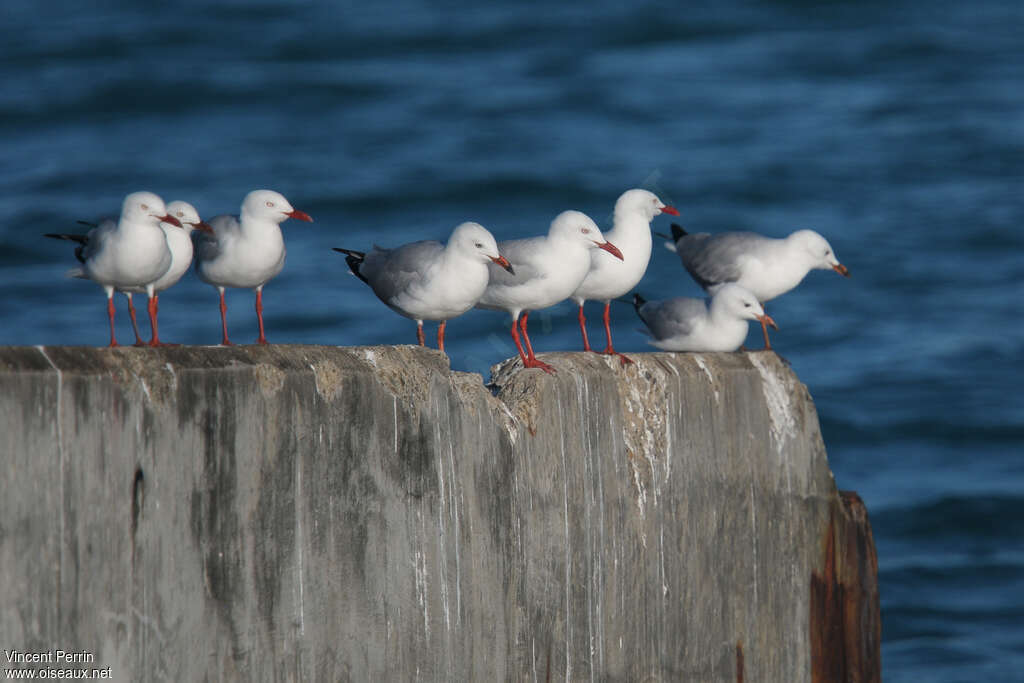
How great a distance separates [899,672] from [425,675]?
8.77 meters

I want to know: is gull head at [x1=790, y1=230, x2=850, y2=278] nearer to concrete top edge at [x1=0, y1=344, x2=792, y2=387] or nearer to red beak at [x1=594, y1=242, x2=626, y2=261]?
concrete top edge at [x1=0, y1=344, x2=792, y2=387]

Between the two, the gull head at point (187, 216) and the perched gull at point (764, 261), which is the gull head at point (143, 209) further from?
the perched gull at point (764, 261)

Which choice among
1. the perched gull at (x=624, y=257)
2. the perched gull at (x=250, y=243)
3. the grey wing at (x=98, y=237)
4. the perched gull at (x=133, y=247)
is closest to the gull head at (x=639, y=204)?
the perched gull at (x=624, y=257)

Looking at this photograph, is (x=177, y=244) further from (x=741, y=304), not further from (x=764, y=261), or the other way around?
(x=764, y=261)

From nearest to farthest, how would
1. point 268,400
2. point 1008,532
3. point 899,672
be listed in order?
point 268,400
point 899,672
point 1008,532

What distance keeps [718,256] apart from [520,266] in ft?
8.86

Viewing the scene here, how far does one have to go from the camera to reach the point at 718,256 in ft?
28.2

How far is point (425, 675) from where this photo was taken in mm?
4656

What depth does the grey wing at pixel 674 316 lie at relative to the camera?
787 cm

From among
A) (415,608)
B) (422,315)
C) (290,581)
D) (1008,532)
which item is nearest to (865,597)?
(422,315)

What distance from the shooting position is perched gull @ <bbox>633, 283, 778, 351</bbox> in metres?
7.72

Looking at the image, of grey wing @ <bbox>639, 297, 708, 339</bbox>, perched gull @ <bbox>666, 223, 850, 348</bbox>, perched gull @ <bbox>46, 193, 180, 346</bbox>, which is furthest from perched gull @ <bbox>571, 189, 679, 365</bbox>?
perched gull @ <bbox>46, 193, 180, 346</bbox>

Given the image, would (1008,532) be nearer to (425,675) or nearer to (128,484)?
(425,675)

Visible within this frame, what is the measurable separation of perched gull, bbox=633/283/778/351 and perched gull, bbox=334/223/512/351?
2177mm
